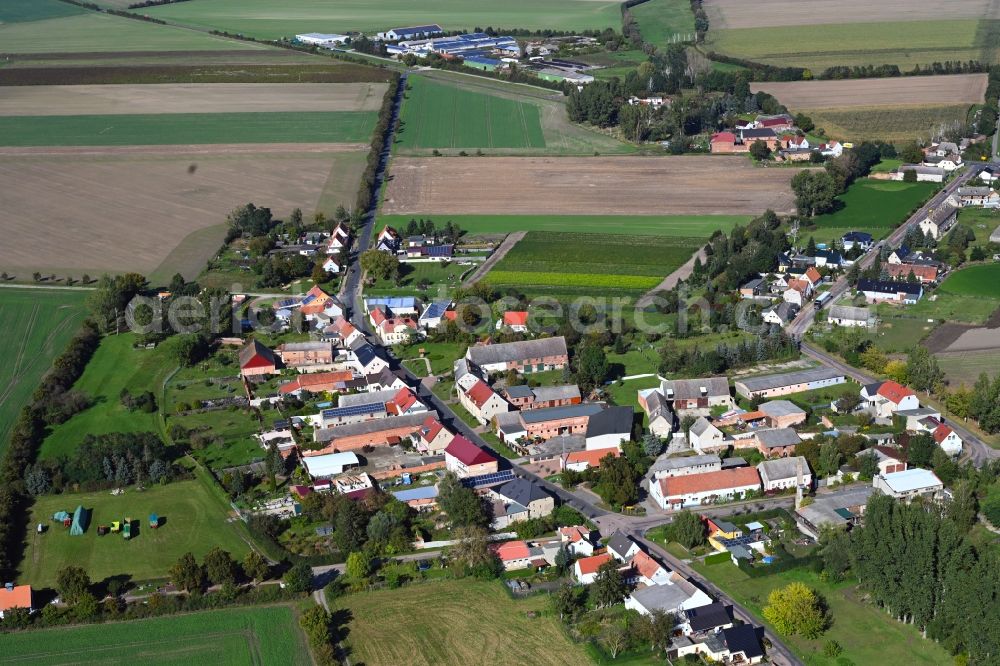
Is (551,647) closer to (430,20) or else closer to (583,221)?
(583,221)

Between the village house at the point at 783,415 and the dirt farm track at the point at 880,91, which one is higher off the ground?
the dirt farm track at the point at 880,91

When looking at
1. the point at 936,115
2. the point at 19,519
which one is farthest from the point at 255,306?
the point at 936,115

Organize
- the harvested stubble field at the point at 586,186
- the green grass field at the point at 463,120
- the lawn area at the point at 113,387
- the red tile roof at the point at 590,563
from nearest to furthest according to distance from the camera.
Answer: the red tile roof at the point at 590,563 < the lawn area at the point at 113,387 < the harvested stubble field at the point at 586,186 < the green grass field at the point at 463,120

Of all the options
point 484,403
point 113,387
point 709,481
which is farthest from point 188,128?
point 709,481

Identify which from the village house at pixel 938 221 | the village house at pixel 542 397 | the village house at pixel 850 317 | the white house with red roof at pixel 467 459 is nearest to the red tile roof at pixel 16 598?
the white house with red roof at pixel 467 459

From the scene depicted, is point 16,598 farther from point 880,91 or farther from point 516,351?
point 880,91

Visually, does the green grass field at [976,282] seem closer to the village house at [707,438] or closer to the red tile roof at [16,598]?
the village house at [707,438]
